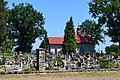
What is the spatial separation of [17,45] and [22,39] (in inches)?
74.0

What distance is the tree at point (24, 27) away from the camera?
81375 millimetres

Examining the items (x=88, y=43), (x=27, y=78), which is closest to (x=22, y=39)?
(x=88, y=43)

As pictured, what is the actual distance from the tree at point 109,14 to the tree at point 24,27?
20.6m

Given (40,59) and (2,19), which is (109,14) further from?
(40,59)

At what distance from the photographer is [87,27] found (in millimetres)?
103750

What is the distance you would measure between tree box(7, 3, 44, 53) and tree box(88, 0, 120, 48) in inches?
812

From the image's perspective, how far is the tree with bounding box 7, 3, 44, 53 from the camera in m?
81.4

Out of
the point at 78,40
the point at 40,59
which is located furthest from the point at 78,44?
the point at 40,59

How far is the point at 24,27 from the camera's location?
268 feet

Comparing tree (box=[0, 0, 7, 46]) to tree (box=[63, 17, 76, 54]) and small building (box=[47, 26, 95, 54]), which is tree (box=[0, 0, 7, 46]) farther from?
small building (box=[47, 26, 95, 54])

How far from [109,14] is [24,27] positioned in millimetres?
24396

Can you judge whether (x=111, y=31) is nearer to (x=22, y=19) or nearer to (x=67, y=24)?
(x=67, y=24)

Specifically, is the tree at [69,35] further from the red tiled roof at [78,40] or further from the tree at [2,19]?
the tree at [2,19]

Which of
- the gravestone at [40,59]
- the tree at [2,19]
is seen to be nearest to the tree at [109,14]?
the tree at [2,19]
